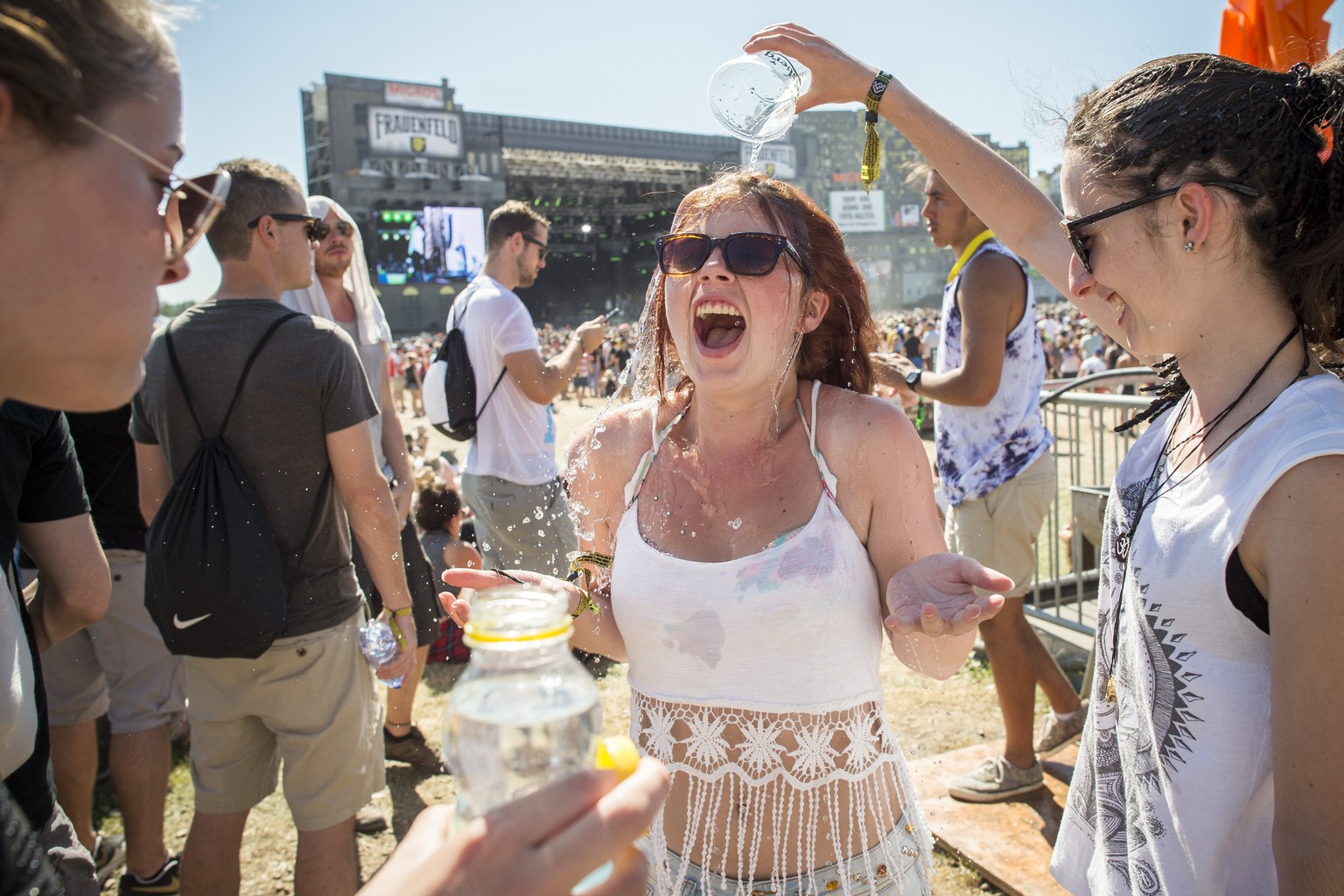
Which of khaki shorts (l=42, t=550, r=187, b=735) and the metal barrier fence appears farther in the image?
→ the metal barrier fence

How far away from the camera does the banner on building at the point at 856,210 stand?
71.8 meters

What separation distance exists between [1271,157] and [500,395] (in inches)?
140

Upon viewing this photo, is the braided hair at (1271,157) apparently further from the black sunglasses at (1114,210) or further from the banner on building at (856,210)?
the banner on building at (856,210)

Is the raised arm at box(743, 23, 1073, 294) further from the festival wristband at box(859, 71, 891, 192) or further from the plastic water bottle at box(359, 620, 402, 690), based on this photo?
the plastic water bottle at box(359, 620, 402, 690)

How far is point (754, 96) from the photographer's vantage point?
8.03 feet

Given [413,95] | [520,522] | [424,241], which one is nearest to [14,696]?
[520,522]

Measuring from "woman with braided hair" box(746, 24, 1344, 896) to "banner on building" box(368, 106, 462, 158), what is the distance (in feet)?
184

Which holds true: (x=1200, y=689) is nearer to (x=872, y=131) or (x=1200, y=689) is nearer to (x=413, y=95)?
(x=872, y=131)

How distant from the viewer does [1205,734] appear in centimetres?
138

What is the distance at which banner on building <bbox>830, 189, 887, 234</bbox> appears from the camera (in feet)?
Answer: 236

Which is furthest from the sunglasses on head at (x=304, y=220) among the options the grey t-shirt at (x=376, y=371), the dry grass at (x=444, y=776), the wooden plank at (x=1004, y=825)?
the wooden plank at (x=1004, y=825)

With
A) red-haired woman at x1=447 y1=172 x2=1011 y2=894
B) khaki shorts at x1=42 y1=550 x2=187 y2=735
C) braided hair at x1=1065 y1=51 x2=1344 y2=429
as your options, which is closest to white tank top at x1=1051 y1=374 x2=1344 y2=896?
braided hair at x1=1065 y1=51 x2=1344 y2=429

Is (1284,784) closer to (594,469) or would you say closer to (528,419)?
(594,469)

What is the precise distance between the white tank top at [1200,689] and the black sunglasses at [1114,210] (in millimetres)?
333
